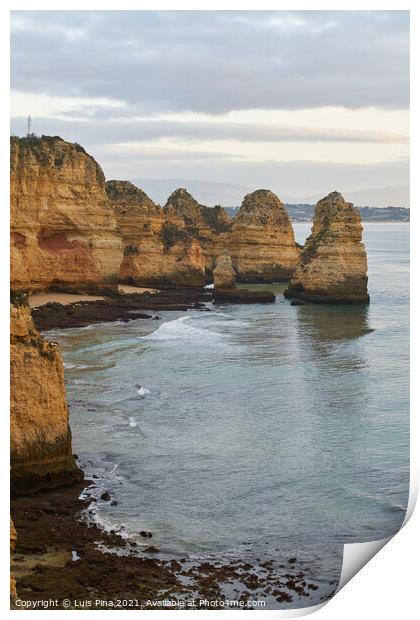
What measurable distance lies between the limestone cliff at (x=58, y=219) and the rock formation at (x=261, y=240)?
20.5m

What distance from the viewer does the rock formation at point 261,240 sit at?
72438 millimetres

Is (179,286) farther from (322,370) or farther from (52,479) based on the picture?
(52,479)

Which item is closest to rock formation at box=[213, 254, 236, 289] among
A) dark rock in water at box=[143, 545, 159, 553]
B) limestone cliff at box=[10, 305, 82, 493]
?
limestone cliff at box=[10, 305, 82, 493]

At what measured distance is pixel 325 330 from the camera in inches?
1756

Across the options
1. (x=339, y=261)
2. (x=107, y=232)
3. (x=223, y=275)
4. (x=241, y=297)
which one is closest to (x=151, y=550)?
(x=107, y=232)

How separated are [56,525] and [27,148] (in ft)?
109

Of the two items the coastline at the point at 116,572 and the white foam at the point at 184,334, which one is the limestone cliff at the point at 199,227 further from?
the coastline at the point at 116,572

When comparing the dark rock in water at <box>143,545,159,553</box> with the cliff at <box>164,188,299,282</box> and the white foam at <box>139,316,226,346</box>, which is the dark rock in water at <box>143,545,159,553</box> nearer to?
the white foam at <box>139,316,226,346</box>

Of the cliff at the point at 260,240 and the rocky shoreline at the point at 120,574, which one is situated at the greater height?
the cliff at the point at 260,240

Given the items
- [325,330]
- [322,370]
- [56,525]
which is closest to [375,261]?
[325,330]

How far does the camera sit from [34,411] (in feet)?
54.6

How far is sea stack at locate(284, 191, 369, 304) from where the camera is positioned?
55.3 meters

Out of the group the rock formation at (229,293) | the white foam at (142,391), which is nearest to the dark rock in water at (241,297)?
the rock formation at (229,293)

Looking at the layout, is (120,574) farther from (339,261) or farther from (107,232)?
(339,261)
